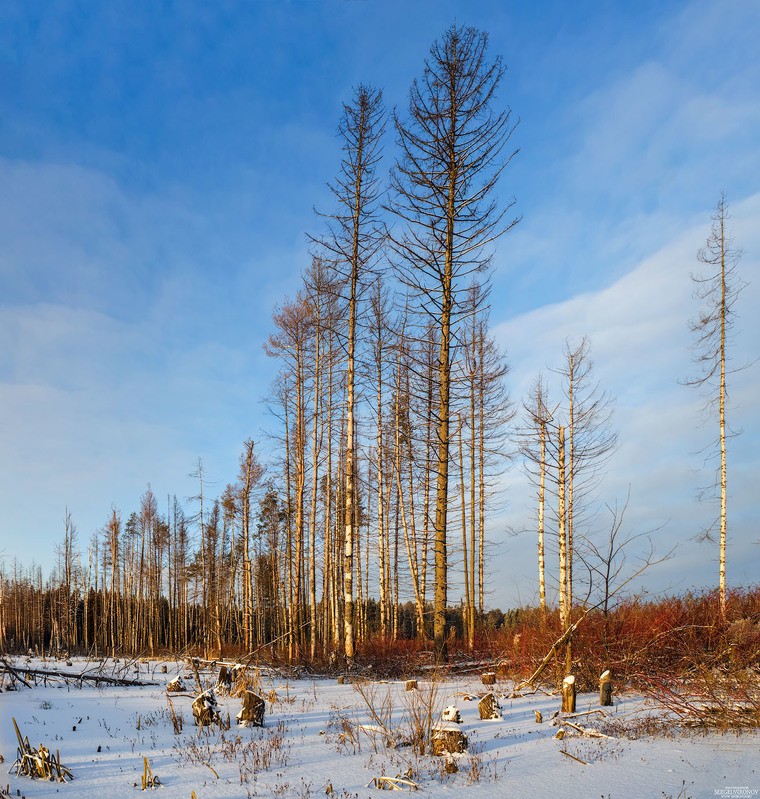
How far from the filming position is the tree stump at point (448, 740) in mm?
5375

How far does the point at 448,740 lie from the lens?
5.39 meters

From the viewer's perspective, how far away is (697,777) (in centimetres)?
474

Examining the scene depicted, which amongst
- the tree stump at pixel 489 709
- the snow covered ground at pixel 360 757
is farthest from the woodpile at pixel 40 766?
the tree stump at pixel 489 709

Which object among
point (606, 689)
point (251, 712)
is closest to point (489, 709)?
point (606, 689)

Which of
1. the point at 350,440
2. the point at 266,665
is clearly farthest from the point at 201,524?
the point at 350,440

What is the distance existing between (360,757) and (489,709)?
7.82ft

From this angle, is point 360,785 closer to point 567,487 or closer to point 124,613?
point 567,487

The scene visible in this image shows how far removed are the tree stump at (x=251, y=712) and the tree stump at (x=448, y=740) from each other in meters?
2.58

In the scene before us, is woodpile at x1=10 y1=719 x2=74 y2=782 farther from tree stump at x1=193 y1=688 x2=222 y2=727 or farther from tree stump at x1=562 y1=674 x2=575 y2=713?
tree stump at x1=562 y1=674 x2=575 y2=713

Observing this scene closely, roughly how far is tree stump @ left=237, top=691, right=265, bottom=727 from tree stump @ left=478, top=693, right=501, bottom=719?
9.16 feet

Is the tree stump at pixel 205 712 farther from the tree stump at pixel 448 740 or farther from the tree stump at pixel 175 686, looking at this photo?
the tree stump at pixel 448 740

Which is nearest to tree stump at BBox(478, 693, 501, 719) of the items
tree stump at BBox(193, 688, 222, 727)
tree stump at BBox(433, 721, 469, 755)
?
tree stump at BBox(433, 721, 469, 755)

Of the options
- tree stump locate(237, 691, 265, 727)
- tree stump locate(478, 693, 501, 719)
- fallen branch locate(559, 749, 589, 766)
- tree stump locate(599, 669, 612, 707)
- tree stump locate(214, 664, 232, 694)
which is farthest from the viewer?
tree stump locate(214, 664, 232, 694)

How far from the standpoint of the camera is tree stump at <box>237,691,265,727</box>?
697cm
